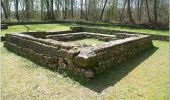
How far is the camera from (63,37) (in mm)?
16000

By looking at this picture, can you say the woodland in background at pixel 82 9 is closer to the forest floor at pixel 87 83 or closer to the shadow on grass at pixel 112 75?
the shadow on grass at pixel 112 75

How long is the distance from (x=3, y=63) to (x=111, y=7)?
95.3 feet

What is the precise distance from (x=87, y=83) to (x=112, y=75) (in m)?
1.27

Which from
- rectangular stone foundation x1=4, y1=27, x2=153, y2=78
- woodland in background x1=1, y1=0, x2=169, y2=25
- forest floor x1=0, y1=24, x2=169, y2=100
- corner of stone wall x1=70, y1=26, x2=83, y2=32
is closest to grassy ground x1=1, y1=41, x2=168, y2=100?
forest floor x1=0, y1=24, x2=169, y2=100

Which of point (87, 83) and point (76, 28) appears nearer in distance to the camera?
point (87, 83)

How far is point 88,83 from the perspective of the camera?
23.8 ft

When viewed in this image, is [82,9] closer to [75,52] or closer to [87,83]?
[75,52]

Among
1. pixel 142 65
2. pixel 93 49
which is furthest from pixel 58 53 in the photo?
pixel 142 65

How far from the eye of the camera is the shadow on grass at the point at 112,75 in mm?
7130

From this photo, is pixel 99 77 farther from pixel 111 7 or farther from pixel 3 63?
pixel 111 7

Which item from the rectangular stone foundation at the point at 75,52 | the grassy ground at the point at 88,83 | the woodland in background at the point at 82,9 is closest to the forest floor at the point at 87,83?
the grassy ground at the point at 88,83

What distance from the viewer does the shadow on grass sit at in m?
7.13

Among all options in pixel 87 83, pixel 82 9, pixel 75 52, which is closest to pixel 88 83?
pixel 87 83

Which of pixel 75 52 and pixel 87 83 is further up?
pixel 75 52
